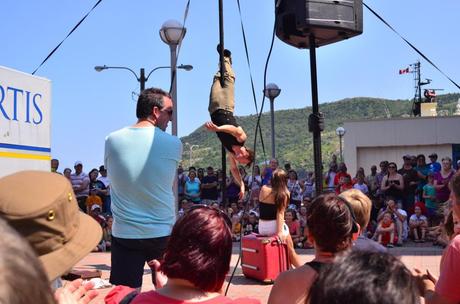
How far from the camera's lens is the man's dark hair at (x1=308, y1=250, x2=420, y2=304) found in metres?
1.13

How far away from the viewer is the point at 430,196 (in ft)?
39.3

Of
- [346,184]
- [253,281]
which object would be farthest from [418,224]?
[253,281]

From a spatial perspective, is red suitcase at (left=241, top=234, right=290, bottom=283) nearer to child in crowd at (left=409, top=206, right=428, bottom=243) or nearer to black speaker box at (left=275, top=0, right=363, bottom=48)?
black speaker box at (left=275, top=0, right=363, bottom=48)

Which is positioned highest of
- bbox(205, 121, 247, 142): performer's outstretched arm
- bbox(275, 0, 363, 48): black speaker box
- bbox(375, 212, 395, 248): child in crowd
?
bbox(275, 0, 363, 48): black speaker box

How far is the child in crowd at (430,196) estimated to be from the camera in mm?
11961

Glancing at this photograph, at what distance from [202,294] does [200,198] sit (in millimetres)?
12790

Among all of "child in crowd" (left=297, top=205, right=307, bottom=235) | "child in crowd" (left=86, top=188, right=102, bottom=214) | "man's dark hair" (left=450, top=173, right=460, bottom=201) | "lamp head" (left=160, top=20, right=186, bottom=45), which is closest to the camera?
"man's dark hair" (left=450, top=173, right=460, bottom=201)

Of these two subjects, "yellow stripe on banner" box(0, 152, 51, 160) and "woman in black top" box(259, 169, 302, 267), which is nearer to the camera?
"yellow stripe on banner" box(0, 152, 51, 160)

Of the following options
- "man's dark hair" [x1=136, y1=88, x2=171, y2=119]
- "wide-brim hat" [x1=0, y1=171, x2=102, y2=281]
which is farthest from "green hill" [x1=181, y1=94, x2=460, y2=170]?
"wide-brim hat" [x1=0, y1=171, x2=102, y2=281]

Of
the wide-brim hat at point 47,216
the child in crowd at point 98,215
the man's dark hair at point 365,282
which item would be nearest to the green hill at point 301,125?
the child in crowd at point 98,215

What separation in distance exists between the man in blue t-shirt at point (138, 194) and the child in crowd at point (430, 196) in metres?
9.56

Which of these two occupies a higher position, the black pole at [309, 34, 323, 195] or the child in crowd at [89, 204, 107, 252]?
the black pole at [309, 34, 323, 195]

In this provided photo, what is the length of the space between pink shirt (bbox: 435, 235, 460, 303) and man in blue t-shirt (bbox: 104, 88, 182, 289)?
1673 millimetres

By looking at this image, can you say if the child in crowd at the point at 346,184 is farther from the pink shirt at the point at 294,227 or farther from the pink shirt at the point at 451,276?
the pink shirt at the point at 451,276
